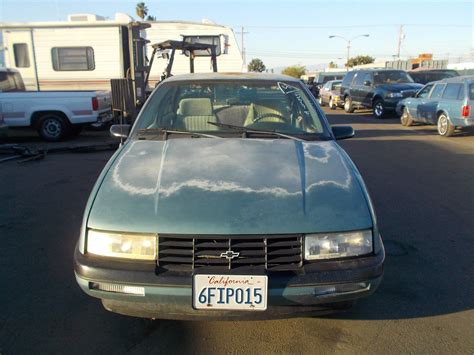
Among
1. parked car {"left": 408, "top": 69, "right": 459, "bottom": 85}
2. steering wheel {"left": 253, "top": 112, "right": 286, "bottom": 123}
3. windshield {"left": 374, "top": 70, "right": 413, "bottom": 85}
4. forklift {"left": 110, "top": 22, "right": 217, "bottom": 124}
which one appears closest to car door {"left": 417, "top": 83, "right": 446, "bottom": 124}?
windshield {"left": 374, "top": 70, "right": 413, "bottom": 85}

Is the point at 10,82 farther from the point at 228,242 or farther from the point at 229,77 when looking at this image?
the point at 228,242

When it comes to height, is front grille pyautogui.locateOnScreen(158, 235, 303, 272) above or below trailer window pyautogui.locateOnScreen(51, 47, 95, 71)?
below

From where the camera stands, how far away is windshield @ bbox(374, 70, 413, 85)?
16631 millimetres

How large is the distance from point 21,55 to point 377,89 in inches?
503

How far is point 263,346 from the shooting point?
2.60m

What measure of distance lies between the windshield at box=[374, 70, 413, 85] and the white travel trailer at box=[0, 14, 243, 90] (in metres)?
6.40

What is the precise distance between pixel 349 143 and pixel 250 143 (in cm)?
746

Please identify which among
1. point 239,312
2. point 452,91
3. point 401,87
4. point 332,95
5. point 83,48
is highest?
point 83,48

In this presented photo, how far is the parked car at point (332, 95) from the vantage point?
20.7 meters

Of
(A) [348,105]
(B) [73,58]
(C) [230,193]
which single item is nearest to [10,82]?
(B) [73,58]

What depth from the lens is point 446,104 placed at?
10.9 m

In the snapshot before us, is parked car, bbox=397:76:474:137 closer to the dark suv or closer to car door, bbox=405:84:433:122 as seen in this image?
car door, bbox=405:84:433:122

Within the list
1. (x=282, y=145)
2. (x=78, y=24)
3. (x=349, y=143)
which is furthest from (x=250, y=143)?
(x=78, y=24)

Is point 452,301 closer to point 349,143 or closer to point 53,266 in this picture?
point 53,266
